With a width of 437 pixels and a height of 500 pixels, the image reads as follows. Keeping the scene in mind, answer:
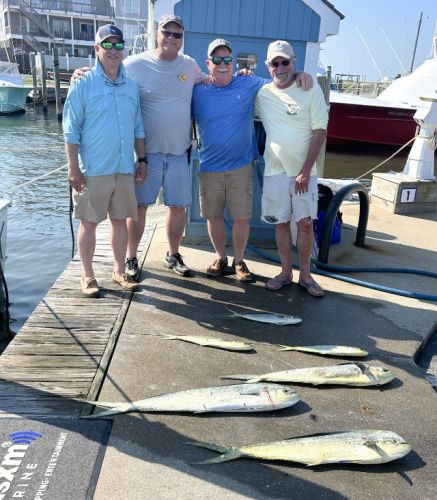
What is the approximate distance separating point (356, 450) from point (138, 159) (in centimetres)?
267

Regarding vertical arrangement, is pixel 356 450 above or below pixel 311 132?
below

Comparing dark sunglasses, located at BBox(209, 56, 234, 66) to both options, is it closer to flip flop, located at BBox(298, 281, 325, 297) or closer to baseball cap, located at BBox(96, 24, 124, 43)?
baseball cap, located at BBox(96, 24, 124, 43)

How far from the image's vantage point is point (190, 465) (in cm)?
225

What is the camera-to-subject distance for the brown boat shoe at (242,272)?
171 inches

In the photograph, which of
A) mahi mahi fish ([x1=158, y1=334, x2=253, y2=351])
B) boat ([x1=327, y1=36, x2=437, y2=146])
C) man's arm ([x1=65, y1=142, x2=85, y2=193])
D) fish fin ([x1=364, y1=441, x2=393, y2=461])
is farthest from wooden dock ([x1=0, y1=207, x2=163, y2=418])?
boat ([x1=327, y1=36, x2=437, y2=146])

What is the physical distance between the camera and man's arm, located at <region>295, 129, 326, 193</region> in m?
3.75

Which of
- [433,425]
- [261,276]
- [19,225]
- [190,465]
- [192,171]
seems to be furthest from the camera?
[19,225]

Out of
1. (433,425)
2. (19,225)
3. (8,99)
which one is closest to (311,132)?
(433,425)

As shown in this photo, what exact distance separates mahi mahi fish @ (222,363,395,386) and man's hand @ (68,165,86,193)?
5.95 feet

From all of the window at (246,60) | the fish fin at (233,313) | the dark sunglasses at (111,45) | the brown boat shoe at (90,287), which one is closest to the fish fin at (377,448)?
the fish fin at (233,313)

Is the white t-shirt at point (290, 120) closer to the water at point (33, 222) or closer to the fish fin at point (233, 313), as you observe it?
the fish fin at point (233, 313)

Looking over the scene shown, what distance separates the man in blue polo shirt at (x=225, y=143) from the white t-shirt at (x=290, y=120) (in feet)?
0.56

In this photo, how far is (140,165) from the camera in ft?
13.0

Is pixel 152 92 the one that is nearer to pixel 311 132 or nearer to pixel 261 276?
pixel 311 132
